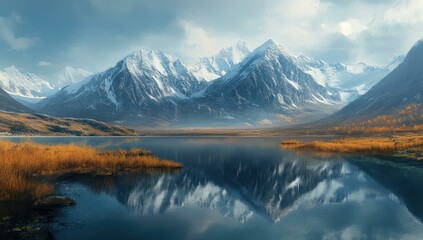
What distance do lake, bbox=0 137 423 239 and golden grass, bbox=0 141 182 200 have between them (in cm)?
415

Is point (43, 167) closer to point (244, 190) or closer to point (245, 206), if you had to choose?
point (244, 190)

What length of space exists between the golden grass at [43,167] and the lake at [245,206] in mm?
4148

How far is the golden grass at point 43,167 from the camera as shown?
115 feet

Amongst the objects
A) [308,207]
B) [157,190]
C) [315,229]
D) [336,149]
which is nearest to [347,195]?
[308,207]

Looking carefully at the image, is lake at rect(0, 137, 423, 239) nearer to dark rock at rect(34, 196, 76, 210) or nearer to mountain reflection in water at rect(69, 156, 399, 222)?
mountain reflection in water at rect(69, 156, 399, 222)

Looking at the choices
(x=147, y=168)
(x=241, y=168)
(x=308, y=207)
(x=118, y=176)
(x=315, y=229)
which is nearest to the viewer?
(x=315, y=229)

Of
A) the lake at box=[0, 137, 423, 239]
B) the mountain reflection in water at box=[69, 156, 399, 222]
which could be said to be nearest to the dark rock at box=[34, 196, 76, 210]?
the lake at box=[0, 137, 423, 239]

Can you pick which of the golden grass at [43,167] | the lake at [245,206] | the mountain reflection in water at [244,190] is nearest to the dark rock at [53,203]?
the lake at [245,206]

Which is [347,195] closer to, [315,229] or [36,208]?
[315,229]

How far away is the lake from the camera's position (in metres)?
29.4

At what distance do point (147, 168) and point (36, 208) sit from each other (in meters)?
31.2

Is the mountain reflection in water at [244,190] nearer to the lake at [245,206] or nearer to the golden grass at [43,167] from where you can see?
the lake at [245,206]

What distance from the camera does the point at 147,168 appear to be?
63062 mm

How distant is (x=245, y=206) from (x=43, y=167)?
31675 mm
